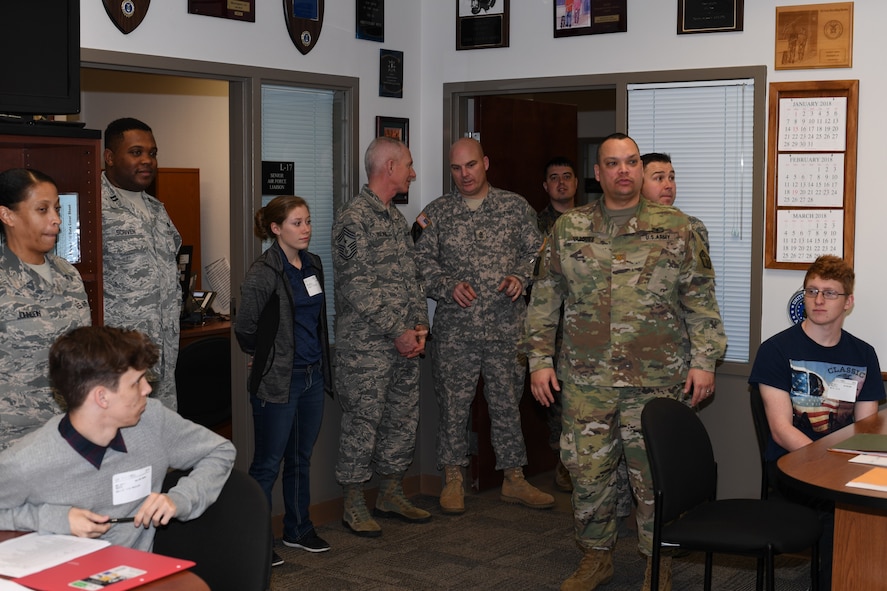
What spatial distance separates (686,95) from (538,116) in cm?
137

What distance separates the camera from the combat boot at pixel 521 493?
5.36 meters

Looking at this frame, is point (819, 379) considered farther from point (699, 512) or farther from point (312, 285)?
point (312, 285)

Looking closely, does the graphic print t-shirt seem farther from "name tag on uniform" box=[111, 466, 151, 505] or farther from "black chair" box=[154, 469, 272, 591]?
"name tag on uniform" box=[111, 466, 151, 505]

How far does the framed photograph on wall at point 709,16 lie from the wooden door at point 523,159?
4.08ft

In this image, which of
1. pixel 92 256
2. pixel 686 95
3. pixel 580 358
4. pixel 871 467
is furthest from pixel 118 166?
pixel 871 467

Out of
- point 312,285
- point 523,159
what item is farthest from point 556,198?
point 312,285

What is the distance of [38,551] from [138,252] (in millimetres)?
2101

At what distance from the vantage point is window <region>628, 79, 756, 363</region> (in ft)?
15.8

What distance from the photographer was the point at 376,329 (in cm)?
481

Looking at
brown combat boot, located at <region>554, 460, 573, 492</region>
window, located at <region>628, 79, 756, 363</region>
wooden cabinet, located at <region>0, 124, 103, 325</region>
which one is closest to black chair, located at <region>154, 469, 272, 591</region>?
wooden cabinet, located at <region>0, 124, 103, 325</region>

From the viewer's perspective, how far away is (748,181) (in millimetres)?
4801

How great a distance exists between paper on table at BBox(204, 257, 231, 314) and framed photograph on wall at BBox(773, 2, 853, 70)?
390cm

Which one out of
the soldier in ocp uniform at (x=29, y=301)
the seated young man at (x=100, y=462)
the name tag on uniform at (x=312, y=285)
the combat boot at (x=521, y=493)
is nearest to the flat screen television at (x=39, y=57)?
the soldier in ocp uniform at (x=29, y=301)

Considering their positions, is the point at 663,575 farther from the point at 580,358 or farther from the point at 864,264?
the point at 864,264
